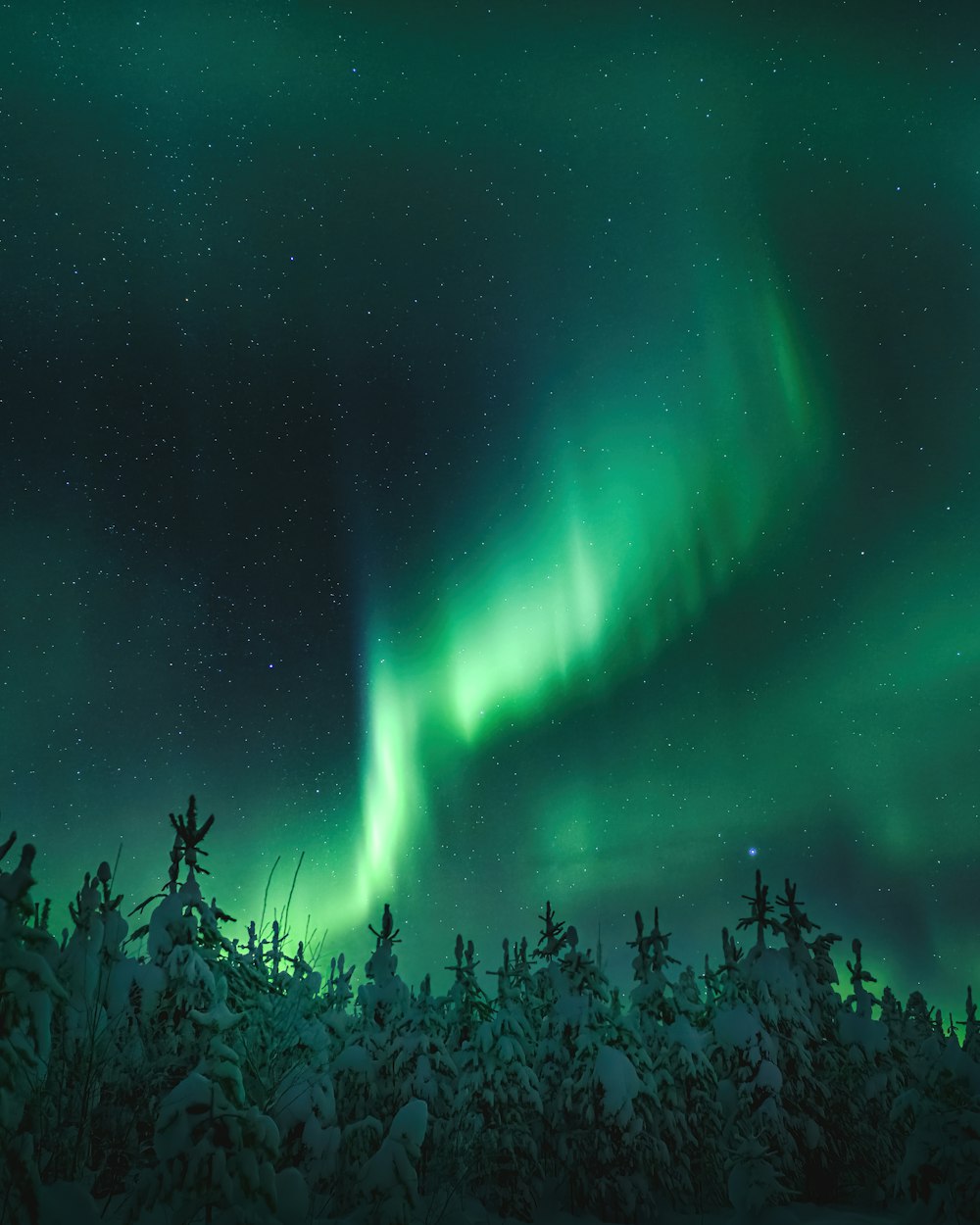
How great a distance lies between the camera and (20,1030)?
6445 mm

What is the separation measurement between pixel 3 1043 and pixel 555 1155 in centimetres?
1921

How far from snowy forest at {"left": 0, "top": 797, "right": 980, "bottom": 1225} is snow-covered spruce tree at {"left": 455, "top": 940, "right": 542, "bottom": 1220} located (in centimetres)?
6

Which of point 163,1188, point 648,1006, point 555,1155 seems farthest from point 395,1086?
point 163,1188

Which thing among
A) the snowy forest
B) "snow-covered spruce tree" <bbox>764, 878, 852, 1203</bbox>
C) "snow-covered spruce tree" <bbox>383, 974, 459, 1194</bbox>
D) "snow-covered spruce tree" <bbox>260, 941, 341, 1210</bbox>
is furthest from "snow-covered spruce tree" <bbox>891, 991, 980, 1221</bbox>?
"snow-covered spruce tree" <bbox>260, 941, 341, 1210</bbox>

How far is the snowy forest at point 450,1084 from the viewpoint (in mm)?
7723

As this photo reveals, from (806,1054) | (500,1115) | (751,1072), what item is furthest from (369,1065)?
(806,1054)

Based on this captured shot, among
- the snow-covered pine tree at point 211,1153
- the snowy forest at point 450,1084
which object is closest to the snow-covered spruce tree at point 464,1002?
the snowy forest at point 450,1084

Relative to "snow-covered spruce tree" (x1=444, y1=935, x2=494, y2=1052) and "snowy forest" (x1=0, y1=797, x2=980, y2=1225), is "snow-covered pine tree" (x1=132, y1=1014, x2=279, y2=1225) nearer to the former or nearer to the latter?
"snowy forest" (x1=0, y1=797, x2=980, y2=1225)

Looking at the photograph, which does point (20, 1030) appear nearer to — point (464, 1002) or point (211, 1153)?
point (211, 1153)

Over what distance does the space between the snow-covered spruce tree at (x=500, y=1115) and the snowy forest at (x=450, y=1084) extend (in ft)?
0.19

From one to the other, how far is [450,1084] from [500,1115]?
1817 mm

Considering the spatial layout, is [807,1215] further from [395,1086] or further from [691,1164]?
[395,1086]

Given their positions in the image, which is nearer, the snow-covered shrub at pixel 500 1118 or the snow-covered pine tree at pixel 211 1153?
the snow-covered pine tree at pixel 211 1153

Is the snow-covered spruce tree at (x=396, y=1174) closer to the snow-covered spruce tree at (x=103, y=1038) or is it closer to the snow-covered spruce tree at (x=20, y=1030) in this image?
the snow-covered spruce tree at (x=103, y=1038)
